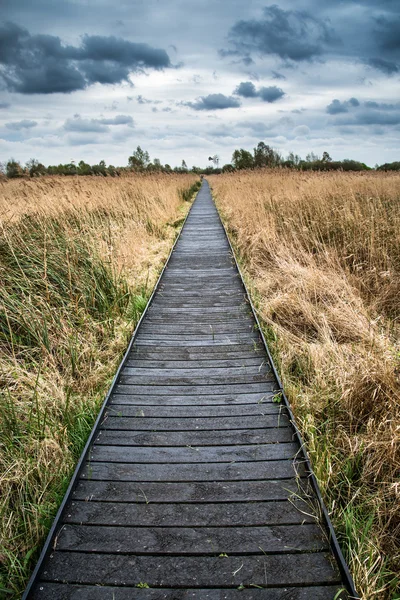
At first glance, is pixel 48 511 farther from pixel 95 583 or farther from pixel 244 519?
pixel 244 519

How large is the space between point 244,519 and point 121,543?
705mm

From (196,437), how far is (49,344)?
5.98ft

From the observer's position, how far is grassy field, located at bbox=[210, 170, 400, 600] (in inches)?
95.0

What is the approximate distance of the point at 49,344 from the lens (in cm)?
398

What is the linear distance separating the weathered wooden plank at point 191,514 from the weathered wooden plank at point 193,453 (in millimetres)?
383

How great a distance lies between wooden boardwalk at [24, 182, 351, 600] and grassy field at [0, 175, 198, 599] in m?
0.18

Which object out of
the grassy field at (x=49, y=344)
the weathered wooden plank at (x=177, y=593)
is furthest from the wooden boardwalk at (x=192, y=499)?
the grassy field at (x=49, y=344)

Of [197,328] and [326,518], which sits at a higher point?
[197,328]

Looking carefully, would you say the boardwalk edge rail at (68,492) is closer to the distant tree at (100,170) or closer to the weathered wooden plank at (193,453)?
the weathered wooden plank at (193,453)

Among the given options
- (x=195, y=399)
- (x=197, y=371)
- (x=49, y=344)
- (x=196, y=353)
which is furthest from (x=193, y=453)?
(x=49, y=344)

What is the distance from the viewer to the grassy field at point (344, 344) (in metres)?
2.41

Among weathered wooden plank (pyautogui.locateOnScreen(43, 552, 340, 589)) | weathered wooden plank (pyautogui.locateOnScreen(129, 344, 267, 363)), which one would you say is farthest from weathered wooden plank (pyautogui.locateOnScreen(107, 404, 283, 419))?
weathered wooden plank (pyautogui.locateOnScreen(43, 552, 340, 589))

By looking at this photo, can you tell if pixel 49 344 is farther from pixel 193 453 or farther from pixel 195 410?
pixel 193 453

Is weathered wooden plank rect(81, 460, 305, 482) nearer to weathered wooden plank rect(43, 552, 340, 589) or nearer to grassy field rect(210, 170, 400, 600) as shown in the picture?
grassy field rect(210, 170, 400, 600)
